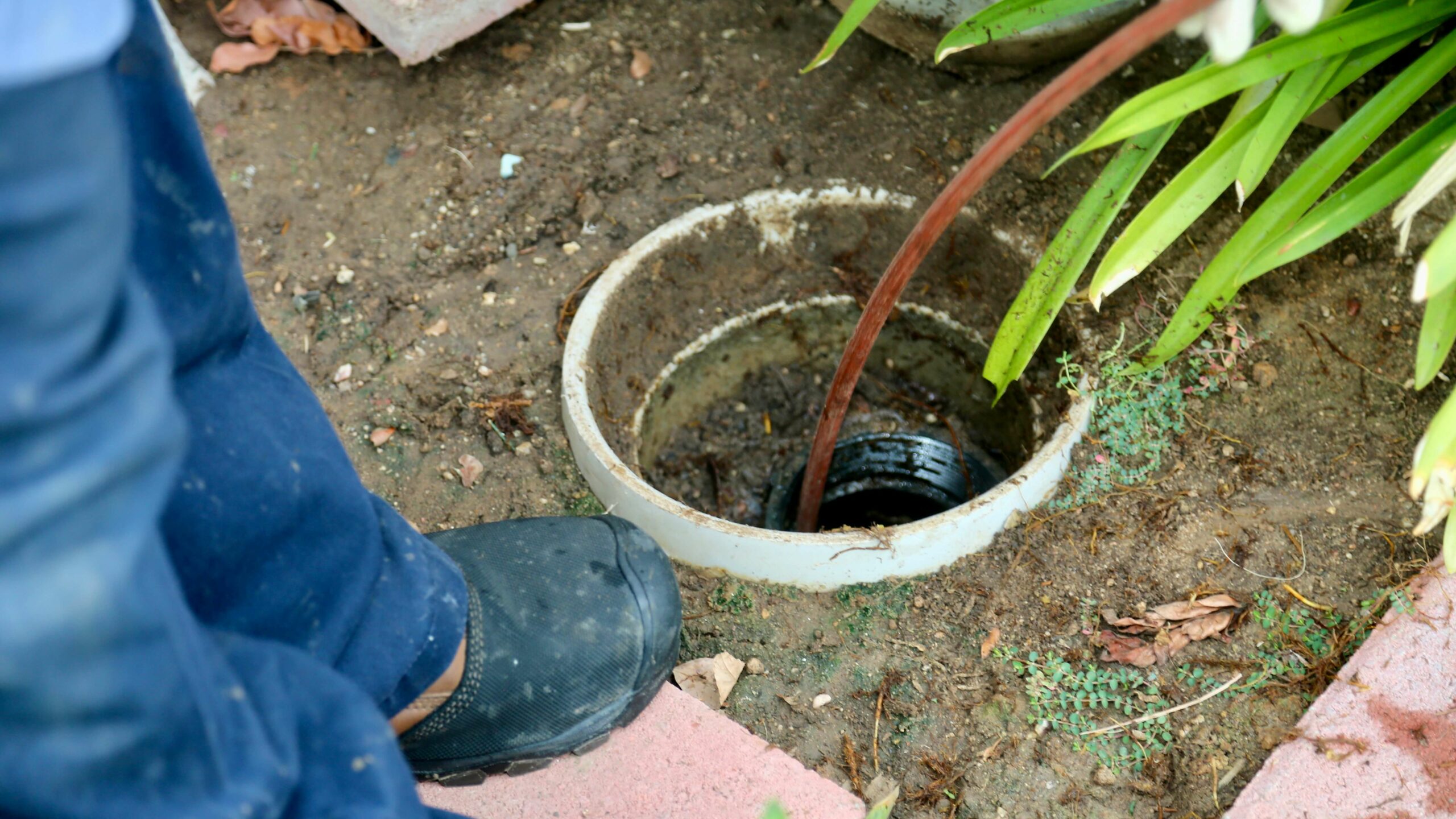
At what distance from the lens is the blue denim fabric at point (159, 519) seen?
0.53m

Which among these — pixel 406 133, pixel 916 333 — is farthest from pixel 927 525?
pixel 406 133

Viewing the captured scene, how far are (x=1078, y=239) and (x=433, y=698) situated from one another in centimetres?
110

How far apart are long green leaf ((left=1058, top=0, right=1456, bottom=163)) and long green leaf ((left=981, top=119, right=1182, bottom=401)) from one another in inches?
4.7

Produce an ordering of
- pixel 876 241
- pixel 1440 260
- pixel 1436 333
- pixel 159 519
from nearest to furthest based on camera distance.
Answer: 1. pixel 159 519
2. pixel 1440 260
3. pixel 1436 333
4. pixel 876 241

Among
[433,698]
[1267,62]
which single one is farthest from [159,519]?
[1267,62]

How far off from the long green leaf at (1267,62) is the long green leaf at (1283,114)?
24 mm

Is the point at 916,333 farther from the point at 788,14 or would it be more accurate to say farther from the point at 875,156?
the point at 788,14

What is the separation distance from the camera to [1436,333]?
1336 millimetres

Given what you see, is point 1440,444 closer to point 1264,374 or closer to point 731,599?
point 1264,374

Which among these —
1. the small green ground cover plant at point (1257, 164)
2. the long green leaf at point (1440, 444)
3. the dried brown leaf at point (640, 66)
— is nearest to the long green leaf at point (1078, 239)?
the small green ground cover plant at point (1257, 164)

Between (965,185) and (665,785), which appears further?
(665,785)

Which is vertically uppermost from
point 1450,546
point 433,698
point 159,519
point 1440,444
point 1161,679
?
point 159,519

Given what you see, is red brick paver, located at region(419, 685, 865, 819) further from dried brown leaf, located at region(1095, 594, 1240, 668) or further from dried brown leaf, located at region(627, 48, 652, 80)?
dried brown leaf, located at region(627, 48, 652, 80)

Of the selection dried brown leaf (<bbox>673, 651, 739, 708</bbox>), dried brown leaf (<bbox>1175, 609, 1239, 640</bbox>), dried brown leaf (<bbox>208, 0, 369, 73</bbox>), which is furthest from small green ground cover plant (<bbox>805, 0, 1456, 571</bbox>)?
dried brown leaf (<bbox>208, 0, 369, 73</bbox>)
